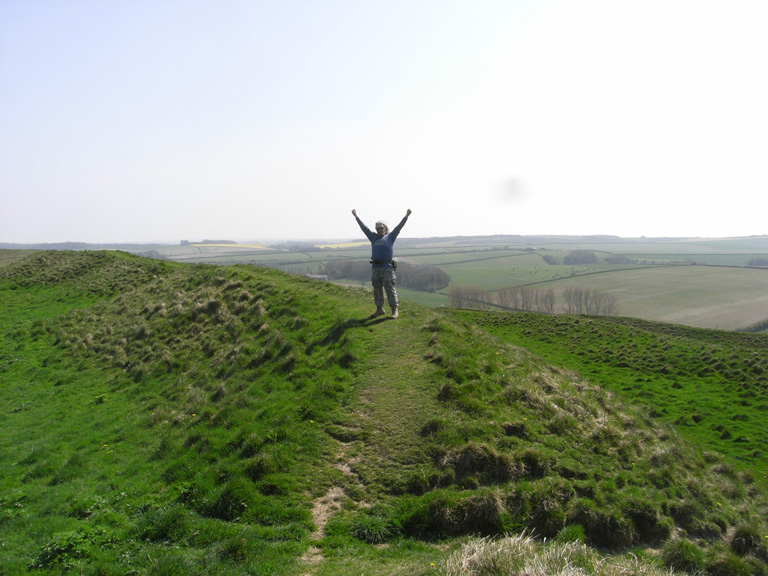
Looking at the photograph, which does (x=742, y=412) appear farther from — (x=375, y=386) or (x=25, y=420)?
(x=25, y=420)

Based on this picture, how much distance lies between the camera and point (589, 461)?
917 cm

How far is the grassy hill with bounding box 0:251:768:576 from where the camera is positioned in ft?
21.4

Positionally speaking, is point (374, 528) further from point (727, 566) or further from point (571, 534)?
point (727, 566)

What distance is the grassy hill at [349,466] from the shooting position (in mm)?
6527

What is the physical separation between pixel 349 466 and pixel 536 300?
84033 millimetres

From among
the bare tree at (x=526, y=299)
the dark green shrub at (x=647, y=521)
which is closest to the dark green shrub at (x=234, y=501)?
the dark green shrub at (x=647, y=521)

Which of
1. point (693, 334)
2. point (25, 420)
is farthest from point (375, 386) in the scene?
point (693, 334)

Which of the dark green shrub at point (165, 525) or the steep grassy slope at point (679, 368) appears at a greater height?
the dark green shrub at point (165, 525)

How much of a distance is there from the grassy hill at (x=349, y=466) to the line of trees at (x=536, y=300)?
66.1m

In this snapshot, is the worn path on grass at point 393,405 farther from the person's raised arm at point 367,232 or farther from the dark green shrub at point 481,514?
the person's raised arm at point 367,232

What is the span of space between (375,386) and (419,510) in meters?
4.50

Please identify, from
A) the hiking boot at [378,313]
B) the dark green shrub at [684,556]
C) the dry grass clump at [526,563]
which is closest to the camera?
the dry grass clump at [526,563]

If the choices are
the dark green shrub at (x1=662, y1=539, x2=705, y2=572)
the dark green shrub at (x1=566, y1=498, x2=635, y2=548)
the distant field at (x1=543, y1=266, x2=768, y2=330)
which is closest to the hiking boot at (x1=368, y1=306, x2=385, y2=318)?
the dark green shrub at (x1=566, y1=498, x2=635, y2=548)

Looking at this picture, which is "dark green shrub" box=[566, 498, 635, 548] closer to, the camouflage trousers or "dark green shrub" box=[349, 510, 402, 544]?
"dark green shrub" box=[349, 510, 402, 544]
